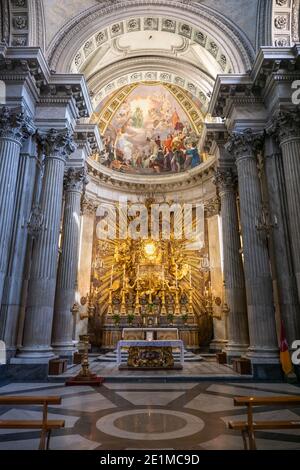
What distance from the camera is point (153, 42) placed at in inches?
613

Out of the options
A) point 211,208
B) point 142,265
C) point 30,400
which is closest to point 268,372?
point 30,400

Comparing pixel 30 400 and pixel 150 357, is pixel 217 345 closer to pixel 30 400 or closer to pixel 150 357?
pixel 150 357

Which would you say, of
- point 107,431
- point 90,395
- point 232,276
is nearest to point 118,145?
point 232,276

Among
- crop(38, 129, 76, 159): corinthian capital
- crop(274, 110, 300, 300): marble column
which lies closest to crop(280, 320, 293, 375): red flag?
crop(274, 110, 300, 300): marble column

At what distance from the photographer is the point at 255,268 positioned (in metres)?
9.79

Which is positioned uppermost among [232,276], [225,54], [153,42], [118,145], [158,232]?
[153,42]

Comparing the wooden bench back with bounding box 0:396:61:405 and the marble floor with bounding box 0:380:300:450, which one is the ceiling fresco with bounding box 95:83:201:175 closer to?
the marble floor with bounding box 0:380:300:450

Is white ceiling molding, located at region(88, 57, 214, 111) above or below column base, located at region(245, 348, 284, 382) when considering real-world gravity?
above

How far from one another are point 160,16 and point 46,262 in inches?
424

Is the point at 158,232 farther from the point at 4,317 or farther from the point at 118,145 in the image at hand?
the point at 4,317

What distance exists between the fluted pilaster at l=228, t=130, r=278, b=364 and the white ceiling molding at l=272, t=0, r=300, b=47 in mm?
3372

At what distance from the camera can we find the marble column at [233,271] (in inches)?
447

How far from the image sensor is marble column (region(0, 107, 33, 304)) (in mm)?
8930
